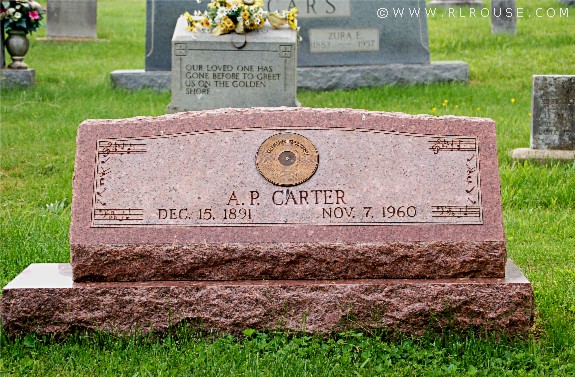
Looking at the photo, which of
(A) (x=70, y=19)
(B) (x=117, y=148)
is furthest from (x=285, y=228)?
(A) (x=70, y=19)

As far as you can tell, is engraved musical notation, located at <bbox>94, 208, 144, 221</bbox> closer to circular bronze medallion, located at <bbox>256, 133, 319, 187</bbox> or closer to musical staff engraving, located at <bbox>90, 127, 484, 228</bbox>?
musical staff engraving, located at <bbox>90, 127, 484, 228</bbox>

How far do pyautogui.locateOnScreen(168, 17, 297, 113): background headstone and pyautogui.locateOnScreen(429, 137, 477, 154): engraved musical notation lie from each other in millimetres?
5371

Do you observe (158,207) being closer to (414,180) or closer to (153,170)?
(153,170)

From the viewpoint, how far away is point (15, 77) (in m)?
13.1

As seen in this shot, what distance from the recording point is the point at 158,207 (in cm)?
459

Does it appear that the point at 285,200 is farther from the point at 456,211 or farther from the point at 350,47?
the point at 350,47

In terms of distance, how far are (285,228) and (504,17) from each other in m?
11.6

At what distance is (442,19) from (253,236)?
1379 centimetres

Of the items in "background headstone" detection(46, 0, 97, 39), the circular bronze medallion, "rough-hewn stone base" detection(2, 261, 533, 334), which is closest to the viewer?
"rough-hewn stone base" detection(2, 261, 533, 334)

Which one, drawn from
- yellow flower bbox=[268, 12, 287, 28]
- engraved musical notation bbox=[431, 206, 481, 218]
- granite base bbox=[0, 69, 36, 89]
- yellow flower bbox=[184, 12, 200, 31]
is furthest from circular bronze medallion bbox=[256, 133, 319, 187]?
granite base bbox=[0, 69, 36, 89]

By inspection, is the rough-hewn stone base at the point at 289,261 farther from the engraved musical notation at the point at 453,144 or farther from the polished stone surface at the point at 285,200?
the engraved musical notation at the point at 453,144

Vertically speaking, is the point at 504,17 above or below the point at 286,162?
above

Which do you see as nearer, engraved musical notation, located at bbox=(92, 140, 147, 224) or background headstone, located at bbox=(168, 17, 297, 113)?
engraved musical notation, located at bbox=(92, 140, 147, 224)

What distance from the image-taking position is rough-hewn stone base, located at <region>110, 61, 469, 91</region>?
12773 mm
